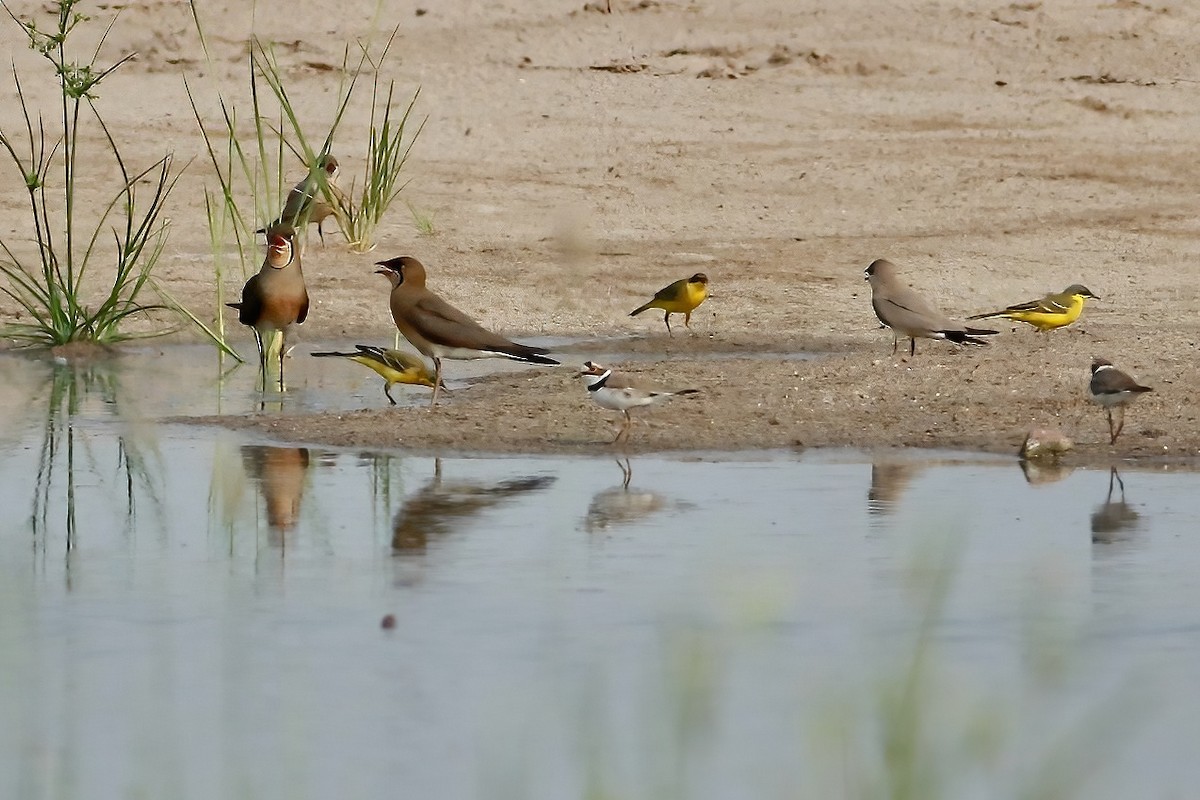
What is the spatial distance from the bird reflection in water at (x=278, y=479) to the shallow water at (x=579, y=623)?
0.09 feet

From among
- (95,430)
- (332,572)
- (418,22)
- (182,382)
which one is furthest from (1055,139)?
(332,572)

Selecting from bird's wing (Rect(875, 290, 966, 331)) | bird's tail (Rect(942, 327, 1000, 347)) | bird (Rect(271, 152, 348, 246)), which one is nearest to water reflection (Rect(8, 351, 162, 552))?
bird (Rect(271, 152, 348, 246))

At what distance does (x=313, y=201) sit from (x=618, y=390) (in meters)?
5.16

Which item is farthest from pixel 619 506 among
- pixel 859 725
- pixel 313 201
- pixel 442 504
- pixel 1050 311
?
pixel 313 201

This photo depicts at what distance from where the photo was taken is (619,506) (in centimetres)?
852

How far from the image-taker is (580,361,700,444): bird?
9.97m

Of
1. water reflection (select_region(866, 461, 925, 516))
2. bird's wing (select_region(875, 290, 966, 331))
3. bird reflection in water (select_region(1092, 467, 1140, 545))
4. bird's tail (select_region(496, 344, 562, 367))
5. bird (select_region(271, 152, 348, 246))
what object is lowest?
bird reflection in water (select_region(1092, 467, 1140, 545))

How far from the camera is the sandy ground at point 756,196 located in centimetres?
1101

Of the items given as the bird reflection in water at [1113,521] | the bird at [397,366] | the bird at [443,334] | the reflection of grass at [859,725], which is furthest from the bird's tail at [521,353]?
the reflection of grass at [859,725]

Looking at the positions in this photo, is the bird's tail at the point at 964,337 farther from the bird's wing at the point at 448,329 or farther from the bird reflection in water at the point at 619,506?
the bird reflection in water at the point at 619,506

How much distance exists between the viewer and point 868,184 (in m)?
19.4

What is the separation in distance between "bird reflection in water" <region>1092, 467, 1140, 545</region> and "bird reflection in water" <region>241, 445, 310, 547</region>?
8.75 ft

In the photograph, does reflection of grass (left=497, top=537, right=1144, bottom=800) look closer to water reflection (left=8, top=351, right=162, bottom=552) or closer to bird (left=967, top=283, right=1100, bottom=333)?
water reflection (left=8, top=351, right=162, bottom=552)

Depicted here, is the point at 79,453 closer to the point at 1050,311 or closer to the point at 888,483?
the point at 888,483
